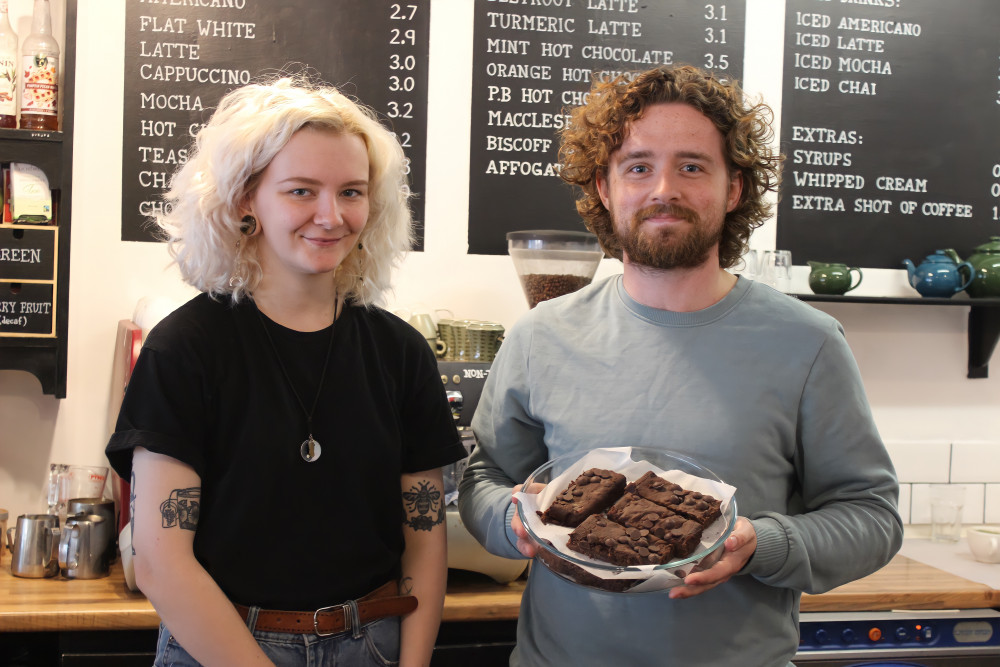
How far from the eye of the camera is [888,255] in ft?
8.75

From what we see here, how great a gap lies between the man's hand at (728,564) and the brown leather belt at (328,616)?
432mm

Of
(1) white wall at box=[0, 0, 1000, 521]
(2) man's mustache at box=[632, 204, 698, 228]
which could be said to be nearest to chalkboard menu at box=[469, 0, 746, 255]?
(1) white wall at box=[0, 0, 1000, 521]

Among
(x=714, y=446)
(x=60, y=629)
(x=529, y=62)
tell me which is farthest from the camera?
(x=529, y=62)

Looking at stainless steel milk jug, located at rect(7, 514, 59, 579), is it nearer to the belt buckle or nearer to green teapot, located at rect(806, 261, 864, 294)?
the belt buckle

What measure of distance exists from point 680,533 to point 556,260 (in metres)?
1.19

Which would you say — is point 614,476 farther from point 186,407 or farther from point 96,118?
point 96,118

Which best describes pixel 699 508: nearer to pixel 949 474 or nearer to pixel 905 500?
pixel 905 500

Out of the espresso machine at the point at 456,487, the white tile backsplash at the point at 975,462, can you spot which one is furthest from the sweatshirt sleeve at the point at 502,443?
the white tile backsplash at the point at 975,462

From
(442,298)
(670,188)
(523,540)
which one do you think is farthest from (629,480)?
(442,298)

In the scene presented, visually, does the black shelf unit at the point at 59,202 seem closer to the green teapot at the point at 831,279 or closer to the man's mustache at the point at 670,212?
the man's mustache at the point at 670,212

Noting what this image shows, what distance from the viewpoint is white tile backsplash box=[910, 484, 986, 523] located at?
2664mm

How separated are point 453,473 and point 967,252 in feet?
5.89

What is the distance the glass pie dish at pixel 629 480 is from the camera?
110 centimetres

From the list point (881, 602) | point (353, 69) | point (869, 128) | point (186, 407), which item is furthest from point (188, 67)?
point (881, 602)
